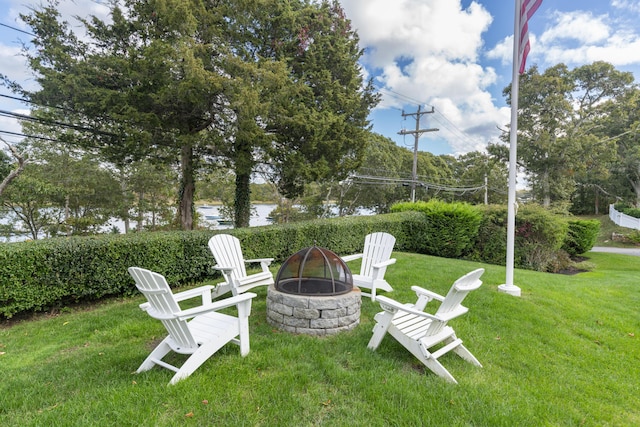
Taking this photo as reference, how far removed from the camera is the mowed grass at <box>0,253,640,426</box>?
1.92 meters

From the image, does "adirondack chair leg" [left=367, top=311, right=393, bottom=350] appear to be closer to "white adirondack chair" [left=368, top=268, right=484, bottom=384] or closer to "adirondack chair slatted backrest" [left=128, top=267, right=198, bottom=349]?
"white adirondack chair" [left=368, top=268, right=484, bottom=384]

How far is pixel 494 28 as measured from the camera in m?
6.92

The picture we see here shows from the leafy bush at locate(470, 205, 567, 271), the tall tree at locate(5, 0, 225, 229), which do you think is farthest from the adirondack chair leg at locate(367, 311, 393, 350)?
the leafy bush at locate(470, 205, 567, 271)

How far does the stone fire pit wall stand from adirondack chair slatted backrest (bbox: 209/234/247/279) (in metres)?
1.12

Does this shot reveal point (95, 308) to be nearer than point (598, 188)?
Yes

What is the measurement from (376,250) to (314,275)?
1797mm

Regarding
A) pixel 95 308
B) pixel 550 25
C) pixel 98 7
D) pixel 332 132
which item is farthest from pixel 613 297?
pixel 98 7

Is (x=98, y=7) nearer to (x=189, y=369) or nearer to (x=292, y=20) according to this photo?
(x=292, y=20)

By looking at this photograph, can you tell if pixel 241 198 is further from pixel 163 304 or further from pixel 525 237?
pixel 525 237

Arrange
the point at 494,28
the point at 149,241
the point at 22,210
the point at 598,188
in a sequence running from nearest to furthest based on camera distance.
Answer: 1. the point at 149,241
2. the point at 494,28
3. the point at 22,210
4. the point at 598,188

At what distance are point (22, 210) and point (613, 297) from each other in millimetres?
17274

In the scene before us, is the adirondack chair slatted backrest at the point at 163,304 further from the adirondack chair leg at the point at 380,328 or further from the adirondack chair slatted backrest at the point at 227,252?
the adirondack chair slatted backrest at the point at 227,252

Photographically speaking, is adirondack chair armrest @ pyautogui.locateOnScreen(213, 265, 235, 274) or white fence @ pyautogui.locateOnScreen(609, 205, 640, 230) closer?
adirondack chair armrest @ pyautogui.locateOnScreen(213, 265, 235, 274)

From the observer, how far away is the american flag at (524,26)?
4.21m
